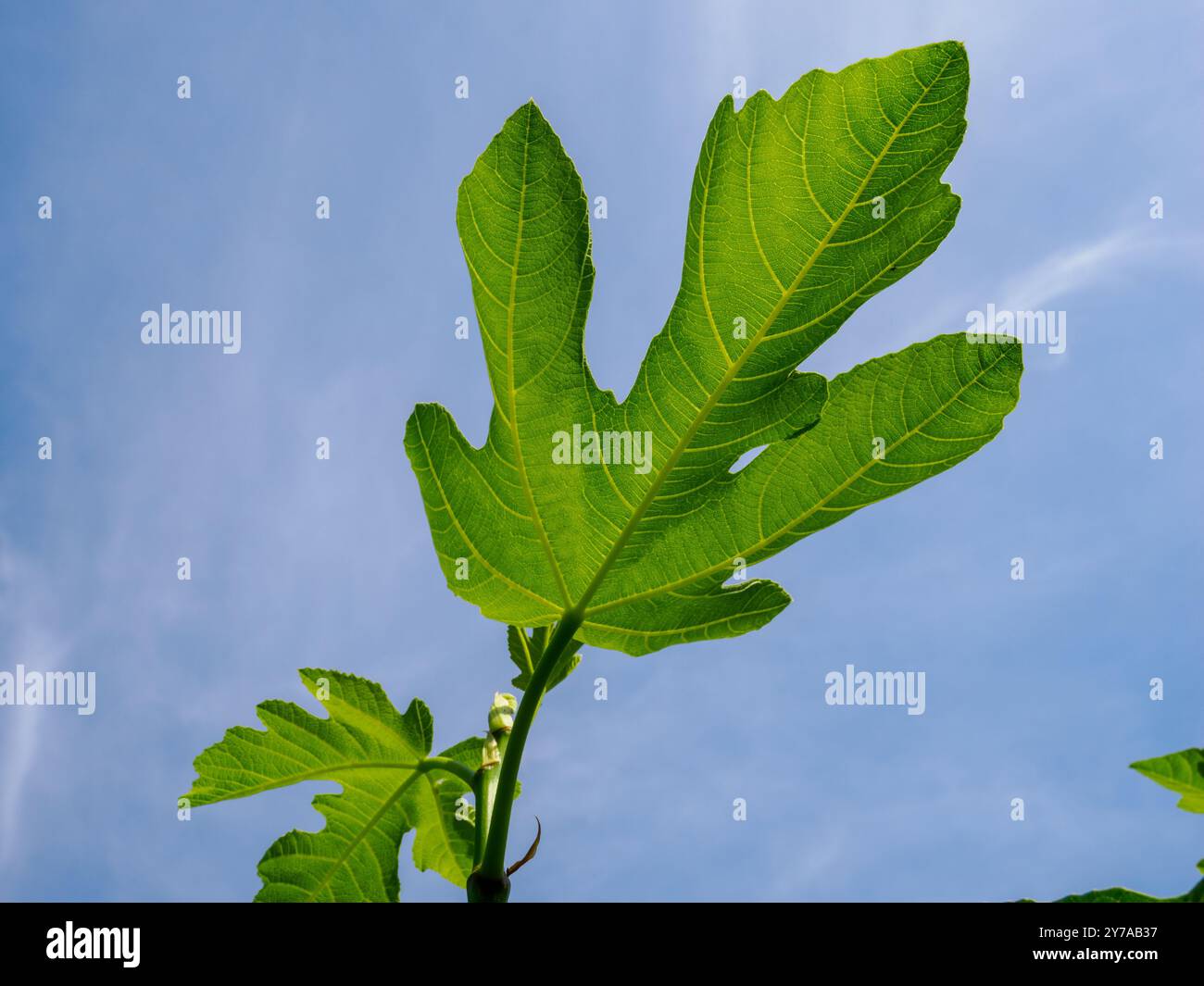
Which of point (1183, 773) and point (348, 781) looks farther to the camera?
point (348, 781)

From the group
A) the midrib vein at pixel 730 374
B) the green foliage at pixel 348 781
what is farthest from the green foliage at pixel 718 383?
the green foliage at pixel 348 781

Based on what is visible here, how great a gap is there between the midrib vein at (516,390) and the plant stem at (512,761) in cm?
9

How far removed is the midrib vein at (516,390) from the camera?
114 cm

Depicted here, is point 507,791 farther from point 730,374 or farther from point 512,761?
point 730,374

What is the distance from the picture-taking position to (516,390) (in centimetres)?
127

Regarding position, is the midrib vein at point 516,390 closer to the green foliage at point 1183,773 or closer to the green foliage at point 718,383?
the green foliage at point 718,383

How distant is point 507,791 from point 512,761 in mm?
42

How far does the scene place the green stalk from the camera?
115 centimetres

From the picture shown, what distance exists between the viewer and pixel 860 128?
3.33ft

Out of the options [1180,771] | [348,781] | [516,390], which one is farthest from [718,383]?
[348,781]

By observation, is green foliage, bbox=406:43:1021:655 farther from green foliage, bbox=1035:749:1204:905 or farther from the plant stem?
green foliage, bbox=1035:749:1204:905
